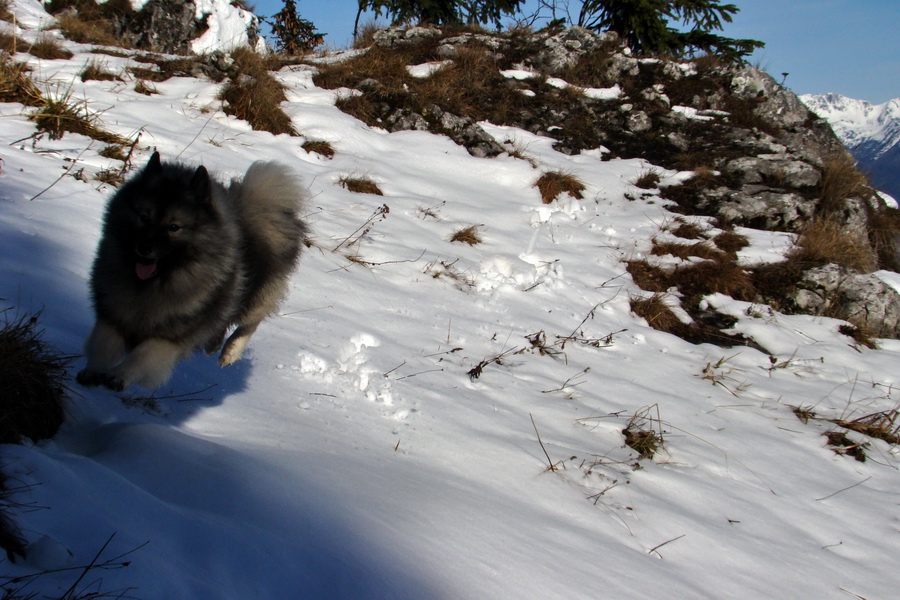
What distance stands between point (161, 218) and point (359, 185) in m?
4.01

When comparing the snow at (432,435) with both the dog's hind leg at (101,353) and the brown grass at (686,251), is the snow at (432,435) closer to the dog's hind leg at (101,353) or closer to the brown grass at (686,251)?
the dog's hind leg at (101,353)

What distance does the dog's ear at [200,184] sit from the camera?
2.10 metres

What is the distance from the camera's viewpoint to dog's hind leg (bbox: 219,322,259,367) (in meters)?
2.77

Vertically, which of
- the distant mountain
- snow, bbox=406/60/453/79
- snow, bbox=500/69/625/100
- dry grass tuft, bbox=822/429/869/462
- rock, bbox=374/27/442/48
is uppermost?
the distant mountain

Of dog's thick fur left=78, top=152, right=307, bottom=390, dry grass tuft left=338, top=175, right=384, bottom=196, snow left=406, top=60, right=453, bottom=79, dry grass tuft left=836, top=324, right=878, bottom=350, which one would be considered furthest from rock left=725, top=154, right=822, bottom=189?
dog's thick fur left=78, top=152, right=307, bottom=390

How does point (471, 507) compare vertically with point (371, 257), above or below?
below

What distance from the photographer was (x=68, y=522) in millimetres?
1196

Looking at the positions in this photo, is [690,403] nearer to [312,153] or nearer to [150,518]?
[150,518]

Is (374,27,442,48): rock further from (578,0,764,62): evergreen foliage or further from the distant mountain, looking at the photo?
the distant mountain

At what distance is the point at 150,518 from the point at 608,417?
2553 mm

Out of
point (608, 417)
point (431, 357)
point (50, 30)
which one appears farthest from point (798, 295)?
point (50, 30)

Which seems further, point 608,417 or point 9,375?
point 608,417

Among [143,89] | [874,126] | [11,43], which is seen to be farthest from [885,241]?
[874,126]

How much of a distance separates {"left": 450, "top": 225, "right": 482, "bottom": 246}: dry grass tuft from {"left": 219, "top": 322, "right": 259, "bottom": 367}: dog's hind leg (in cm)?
291
